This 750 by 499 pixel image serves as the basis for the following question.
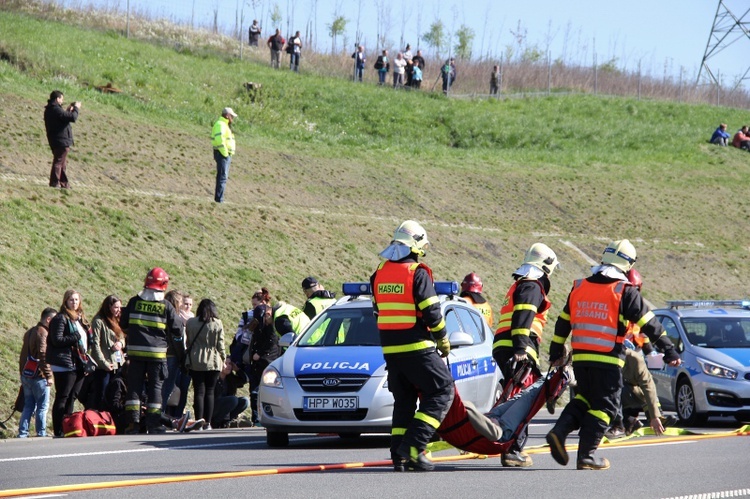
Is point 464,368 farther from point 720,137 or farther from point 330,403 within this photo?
point 720,137

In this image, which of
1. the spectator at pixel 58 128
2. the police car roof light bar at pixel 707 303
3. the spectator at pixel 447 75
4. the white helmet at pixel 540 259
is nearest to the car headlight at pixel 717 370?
the police car roof light bar at pixel 707 303

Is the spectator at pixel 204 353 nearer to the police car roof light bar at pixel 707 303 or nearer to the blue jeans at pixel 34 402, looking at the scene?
the blue jeans at pixel 34 402

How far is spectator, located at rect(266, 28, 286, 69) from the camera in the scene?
49.1 metres

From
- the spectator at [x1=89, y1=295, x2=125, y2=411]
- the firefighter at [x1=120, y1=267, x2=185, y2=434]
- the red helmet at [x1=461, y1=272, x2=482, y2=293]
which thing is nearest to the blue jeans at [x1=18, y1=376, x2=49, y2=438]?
the spectator at [x1=89, y1=295, x2=125, y2=411]

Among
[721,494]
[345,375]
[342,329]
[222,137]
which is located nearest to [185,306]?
[342,329]

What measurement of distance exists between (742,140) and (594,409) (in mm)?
42853

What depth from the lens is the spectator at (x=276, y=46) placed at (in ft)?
161

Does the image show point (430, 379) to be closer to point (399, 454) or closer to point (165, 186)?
point (399, 454)

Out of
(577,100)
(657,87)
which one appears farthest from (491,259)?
(657,87)

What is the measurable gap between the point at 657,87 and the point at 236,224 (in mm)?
48293

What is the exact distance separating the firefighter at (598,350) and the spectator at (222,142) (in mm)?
15648

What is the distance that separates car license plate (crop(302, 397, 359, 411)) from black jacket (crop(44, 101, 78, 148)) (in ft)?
37.8

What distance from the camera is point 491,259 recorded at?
29906mm

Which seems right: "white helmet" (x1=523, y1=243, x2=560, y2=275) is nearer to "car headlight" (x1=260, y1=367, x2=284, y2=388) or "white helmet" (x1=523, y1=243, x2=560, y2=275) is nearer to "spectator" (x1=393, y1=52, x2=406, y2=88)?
"car headlight" (x1=260, y1=367, x2=284, y2=388)
